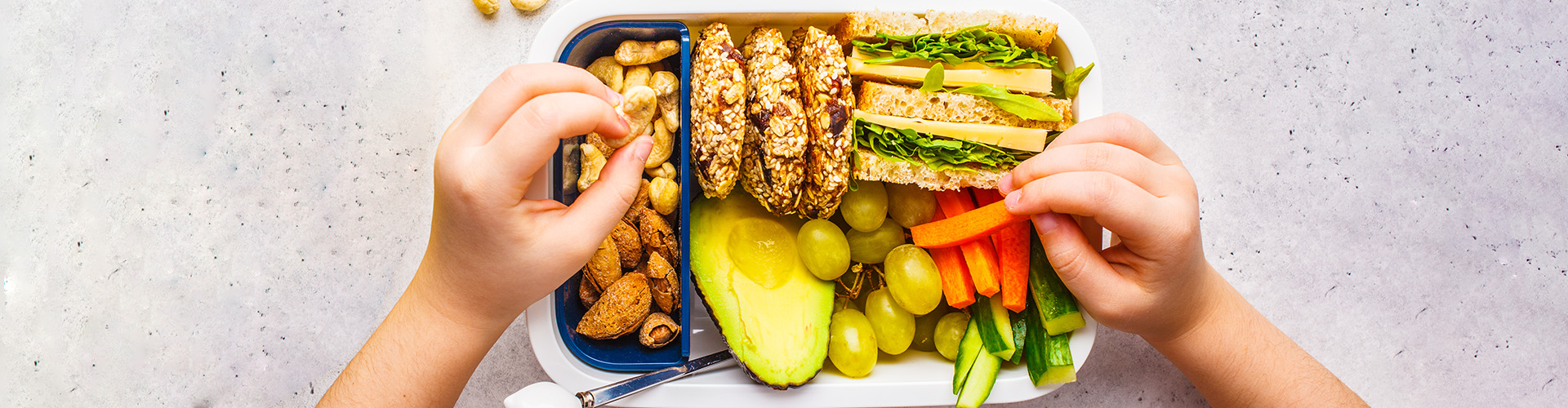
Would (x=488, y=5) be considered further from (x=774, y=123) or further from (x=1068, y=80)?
(x=1068, y=80)

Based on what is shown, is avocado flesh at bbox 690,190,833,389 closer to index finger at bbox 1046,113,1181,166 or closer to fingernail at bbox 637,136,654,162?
fingernail at bbox 637,136,654,162

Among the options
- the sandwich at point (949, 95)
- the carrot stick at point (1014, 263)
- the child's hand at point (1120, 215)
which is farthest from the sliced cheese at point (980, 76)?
the carrot stick at point (1014, 263)

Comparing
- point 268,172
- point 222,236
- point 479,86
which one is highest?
point 479,86

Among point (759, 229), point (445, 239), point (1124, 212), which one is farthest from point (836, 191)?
point (445, 239)

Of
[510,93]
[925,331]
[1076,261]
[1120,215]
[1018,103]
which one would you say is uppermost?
[510,93]

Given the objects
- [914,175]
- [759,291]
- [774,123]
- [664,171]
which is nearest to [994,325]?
[914,175]

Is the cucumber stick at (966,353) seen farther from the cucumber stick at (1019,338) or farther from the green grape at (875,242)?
the green grape at (875,242)

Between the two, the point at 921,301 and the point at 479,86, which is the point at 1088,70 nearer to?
the point at 921,301
